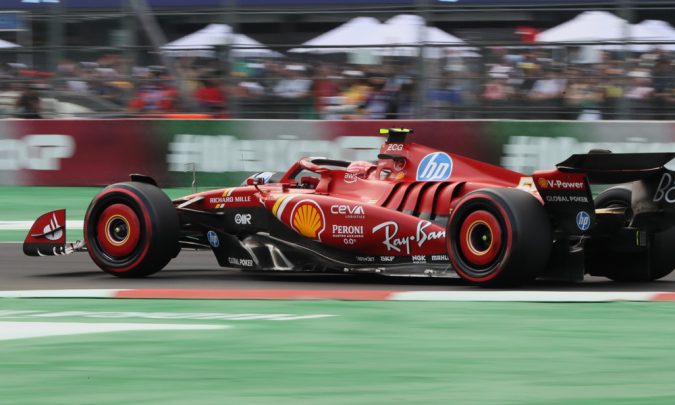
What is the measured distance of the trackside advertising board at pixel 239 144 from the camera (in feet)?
52.5

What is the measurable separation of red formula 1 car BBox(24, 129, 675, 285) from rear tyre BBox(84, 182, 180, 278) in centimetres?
1

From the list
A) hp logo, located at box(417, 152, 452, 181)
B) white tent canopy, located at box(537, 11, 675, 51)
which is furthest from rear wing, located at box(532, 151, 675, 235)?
white tent canopy, located at box(537, 11, 675, 51)

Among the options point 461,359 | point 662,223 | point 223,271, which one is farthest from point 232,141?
point 461,359

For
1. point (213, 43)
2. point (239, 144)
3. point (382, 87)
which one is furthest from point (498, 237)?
point (213, 43)

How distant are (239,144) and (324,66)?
1701 millimetres

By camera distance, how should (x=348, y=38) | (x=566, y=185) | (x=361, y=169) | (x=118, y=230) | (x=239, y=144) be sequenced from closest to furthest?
(x=566, y=185)
(x=361, y=169)
(x=118, y=230)
(x=348, y=38)
(x=239, y=144)

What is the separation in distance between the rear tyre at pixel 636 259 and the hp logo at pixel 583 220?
67 centimetres

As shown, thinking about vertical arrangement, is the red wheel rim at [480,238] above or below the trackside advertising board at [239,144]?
below

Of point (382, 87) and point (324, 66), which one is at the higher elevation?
point (324, 66)

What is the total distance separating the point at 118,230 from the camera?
9.80 metres

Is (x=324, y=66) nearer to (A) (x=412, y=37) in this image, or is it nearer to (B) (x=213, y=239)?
(A) (x=412, y=37)

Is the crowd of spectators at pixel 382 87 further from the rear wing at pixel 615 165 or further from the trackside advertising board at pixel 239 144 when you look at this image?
the rear wing at pixel 615 165

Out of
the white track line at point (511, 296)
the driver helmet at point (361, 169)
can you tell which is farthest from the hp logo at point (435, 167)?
the white track line at point (511, 296)

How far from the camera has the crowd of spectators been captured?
51.8ft
